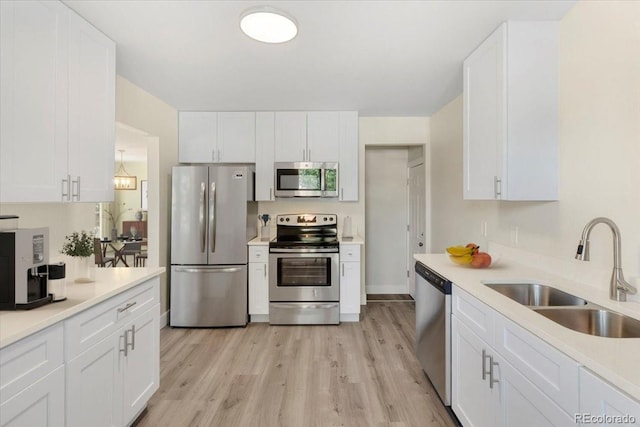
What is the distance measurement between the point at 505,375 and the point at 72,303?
1.98m

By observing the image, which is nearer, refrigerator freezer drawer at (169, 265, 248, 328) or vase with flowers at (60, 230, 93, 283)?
vase with flowers at (60, 230, 93, 283)

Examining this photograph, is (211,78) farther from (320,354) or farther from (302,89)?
(320,354)

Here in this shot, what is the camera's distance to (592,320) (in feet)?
4.72

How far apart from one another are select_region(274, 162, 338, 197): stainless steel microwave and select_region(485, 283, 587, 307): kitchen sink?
233cm

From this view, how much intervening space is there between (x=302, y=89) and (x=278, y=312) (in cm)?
240

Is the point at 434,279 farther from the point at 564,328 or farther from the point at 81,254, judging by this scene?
the point at 81,254

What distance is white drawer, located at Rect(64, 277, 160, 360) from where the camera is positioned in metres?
1.42

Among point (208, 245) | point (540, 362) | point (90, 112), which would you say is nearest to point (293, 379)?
point (208, 245)

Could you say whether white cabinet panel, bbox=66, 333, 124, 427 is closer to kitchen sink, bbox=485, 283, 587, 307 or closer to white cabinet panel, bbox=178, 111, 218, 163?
kitchen sink, bbox=485, 283, 587, 307

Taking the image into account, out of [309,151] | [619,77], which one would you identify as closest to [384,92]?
[309,151]

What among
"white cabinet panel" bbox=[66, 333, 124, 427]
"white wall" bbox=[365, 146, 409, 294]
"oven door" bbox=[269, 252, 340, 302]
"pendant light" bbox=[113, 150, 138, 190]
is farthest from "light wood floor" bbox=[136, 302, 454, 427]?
"pendant light" bbox=[113, 150, 138, 190]

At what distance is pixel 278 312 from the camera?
3.63 m

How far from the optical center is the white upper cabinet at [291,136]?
12.8ft

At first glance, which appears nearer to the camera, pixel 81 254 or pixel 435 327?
pixel 81 254
